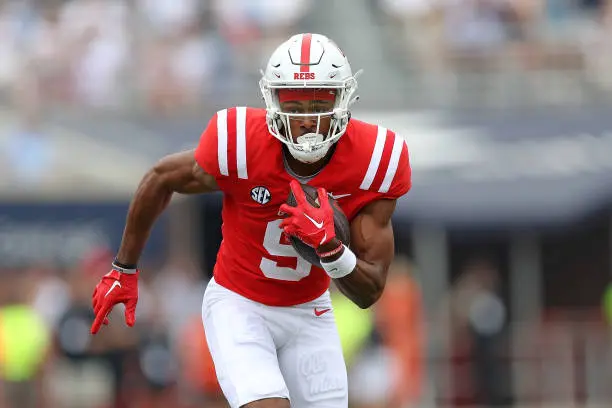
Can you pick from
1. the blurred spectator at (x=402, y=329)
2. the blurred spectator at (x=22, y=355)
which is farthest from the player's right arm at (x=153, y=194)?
the blurred spectator at (x=402, y=329)

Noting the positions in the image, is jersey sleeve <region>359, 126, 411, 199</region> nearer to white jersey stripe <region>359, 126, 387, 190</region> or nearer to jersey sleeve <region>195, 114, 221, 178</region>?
white jersey stripe <region>359, 126, 387, 190</region>

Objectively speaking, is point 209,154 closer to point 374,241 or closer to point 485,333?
point 374,241

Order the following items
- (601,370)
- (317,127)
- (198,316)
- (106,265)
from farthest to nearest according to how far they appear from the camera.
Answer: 1. (601,370)
2. (198,316)
3. (106,265)
4. (317,127)

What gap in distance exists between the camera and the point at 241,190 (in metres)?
6.08

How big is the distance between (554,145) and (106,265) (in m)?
5.06

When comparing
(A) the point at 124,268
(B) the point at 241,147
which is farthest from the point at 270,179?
(A) the point at 124,268

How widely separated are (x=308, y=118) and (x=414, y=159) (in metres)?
8.42

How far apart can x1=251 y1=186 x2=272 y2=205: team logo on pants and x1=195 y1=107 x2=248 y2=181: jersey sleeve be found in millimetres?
76

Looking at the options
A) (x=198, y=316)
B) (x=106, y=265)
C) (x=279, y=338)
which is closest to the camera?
(x=279, y=338)

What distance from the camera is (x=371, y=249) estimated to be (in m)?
6.04

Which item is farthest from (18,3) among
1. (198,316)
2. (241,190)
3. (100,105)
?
(241,190)

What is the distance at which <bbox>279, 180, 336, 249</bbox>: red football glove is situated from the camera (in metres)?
5.67

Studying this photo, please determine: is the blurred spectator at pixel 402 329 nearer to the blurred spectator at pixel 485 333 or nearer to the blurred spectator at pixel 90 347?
the blurred spectator at pixel 485 333

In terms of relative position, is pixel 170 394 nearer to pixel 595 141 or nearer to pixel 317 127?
pixel 595 141
